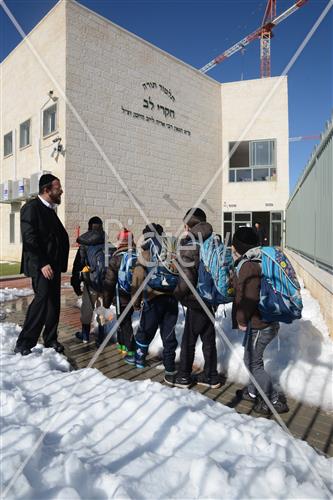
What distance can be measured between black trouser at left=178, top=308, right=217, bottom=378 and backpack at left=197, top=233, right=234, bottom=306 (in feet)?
0.87

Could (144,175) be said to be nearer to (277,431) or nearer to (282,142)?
(282,142)

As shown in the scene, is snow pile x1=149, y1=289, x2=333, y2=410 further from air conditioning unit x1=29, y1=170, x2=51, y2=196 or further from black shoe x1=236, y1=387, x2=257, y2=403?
air conditioning unit x1=29, y1=170, x2=51, y2=196

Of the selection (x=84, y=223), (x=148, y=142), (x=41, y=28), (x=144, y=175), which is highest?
(x=41, y=28)

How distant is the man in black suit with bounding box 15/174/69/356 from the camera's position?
157 inches

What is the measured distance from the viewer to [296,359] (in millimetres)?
3865

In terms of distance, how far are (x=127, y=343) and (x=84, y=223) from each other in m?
11.3

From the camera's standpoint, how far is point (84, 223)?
15156mm

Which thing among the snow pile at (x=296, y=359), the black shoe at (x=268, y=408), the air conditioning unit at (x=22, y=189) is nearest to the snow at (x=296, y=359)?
the snow pile at (x=296, y=359)

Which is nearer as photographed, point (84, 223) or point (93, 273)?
point (93, 273)

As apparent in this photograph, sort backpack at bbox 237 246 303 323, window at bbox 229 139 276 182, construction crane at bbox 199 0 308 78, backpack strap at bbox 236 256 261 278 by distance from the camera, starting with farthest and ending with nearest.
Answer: construction crane at bbox 199 0 308 78 < window at bbox 229 139 276 182 < backpack strap at bbox 236 256 261 278 < backpack at bbox 237 246 303 323

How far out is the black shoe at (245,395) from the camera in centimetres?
333

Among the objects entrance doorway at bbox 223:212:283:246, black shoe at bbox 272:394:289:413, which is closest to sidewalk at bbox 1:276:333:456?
black shoe at bbox 272:394:289:413

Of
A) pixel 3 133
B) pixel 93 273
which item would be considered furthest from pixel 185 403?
pixel 3 133

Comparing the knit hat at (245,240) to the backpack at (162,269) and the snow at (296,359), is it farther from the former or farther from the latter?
the snow at (296,359)
